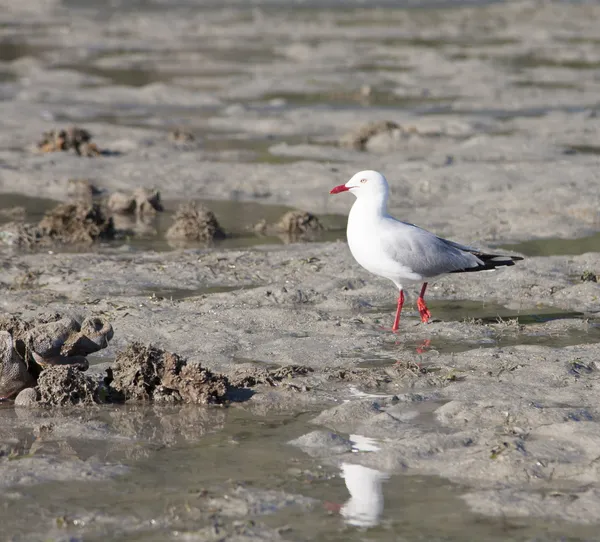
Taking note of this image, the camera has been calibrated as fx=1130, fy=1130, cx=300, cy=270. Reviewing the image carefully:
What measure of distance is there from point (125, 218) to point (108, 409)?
261 inches

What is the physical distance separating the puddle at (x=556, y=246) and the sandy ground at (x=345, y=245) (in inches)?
11.4

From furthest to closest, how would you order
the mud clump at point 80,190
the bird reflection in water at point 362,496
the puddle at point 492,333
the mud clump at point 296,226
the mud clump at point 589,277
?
1. the mud clump at point 80,190
2. the mud clump at point 296,226
3. the mud clump at point 589,277
4. the puddle at point 492,333
5. the bird reflection in water at point 362,496

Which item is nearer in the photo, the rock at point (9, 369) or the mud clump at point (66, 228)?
the rock at point (9, 369)

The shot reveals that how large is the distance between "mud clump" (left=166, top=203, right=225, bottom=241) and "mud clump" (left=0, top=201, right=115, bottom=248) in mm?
801

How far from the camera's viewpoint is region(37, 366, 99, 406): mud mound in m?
7.03

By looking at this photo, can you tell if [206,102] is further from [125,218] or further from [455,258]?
[455,258]

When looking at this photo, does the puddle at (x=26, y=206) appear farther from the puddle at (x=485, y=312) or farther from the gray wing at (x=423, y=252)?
the gray wing at (x=423, y=252)

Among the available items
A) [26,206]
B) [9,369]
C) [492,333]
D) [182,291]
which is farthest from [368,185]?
[26,206]

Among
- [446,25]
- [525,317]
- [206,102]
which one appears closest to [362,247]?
[525,317]

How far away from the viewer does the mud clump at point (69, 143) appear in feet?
54.5

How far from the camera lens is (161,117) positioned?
20812 millimetres

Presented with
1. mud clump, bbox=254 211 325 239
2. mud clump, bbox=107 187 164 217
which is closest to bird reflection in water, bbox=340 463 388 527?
mud clump, bbox=254 211 325 239

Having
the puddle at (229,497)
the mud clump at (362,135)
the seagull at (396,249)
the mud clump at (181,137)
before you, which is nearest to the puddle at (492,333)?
the seagull at (396,249)

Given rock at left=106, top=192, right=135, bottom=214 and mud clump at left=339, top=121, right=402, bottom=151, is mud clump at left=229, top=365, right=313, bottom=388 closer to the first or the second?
rock at left=106, top=192, right=135, bottom=214
